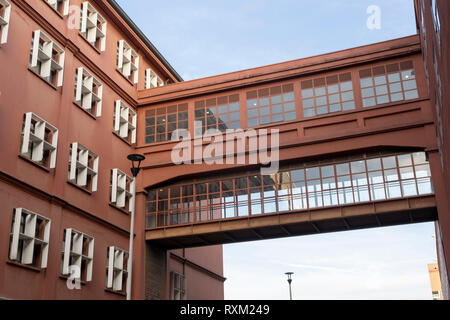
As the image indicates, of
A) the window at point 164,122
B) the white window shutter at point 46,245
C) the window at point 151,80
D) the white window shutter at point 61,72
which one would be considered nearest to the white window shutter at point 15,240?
Result: the white window shutter at point 46,245

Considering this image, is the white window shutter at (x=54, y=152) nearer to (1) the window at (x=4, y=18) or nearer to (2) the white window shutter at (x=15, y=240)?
(2) the white window shutter at (x=15, y=240)

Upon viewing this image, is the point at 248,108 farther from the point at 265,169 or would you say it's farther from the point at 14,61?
the point at 14,61

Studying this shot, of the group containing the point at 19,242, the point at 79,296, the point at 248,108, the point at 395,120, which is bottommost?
the point at 79,296

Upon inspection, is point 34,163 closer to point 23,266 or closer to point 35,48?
point 23,266

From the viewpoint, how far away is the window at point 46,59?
21.0 metres

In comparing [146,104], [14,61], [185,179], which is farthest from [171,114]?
[14,61]

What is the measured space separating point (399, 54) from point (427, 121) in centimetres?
350

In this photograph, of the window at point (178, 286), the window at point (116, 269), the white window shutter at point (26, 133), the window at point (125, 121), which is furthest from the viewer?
the window at point (178, 286)

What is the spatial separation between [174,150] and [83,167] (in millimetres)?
5117

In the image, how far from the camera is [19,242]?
62.3ft

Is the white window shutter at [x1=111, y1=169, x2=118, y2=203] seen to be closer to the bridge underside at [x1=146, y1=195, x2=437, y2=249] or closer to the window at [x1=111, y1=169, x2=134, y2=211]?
the window at [x1=111, y1=169, x2=134, y2=211]

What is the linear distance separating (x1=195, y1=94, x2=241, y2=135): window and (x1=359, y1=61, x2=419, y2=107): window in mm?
6067

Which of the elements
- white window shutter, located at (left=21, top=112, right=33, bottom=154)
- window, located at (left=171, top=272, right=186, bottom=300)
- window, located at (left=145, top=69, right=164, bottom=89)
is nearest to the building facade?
white window shutter, located at (left=21, top=112, right=33, bottom=154)

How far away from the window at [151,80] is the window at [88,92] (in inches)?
192
